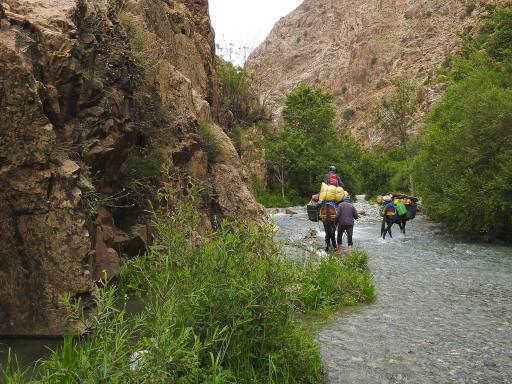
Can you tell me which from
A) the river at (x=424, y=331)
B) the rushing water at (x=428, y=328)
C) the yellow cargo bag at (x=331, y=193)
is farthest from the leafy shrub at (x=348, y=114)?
the river at (x=424, y=331)

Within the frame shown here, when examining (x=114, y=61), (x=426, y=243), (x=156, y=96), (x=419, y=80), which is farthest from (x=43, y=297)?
(x=419, y=80)

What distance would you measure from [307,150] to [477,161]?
34389 mm

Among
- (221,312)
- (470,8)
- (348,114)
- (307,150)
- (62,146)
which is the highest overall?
(470,8)

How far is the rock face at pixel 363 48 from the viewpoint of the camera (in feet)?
293

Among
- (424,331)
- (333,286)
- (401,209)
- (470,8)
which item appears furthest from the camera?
(470,8)

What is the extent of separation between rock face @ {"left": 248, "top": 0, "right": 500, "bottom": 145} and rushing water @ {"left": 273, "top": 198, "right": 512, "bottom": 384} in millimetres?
61807

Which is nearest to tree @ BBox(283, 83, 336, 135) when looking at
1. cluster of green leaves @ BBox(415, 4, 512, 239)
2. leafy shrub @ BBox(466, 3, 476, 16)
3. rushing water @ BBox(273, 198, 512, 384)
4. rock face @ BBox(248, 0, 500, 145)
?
rock face @ BBox(248, 0, 500, 145)

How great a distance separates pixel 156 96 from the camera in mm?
13102

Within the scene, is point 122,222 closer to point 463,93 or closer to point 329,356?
point 329,356

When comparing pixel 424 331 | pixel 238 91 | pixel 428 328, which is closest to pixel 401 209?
pixel 428 328

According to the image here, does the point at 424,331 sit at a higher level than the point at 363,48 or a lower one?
lower

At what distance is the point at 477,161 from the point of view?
18484 millimetres

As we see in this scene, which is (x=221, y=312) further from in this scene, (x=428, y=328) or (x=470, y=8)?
(x=470, y=8)

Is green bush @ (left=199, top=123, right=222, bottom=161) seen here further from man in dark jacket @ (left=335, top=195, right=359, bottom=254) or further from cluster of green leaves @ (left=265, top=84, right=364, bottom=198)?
cluster of green leaves @ (left=265, top=84, right=364, bottom=198)
